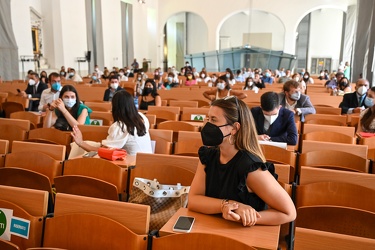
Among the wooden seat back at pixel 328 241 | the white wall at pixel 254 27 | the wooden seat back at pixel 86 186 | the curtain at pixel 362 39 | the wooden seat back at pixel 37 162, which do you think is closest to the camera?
the wooden seat back at pixel 328 241

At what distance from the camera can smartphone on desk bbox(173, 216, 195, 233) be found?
1.95 metres

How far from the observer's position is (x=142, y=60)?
24.6 meters

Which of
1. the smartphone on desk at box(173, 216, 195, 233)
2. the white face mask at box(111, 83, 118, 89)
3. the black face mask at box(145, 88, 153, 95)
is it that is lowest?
the smartphone on desk at box(173, 216, 195, 233)

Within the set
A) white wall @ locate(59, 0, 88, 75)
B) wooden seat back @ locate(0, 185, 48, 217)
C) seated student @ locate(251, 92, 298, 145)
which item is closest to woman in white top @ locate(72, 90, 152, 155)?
seated student @ locate(251, 92, 298, 145)

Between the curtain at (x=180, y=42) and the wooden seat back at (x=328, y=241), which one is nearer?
the wooden seat back at (x=328, y=241)

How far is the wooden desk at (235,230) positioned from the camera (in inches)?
71.8

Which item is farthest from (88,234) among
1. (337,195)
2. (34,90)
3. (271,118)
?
(34,90)

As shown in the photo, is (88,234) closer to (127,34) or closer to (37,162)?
(37,162)

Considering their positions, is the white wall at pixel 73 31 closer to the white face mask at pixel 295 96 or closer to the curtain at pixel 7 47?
the curtain at pixel 7 47

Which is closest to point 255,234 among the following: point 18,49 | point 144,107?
point 144,107

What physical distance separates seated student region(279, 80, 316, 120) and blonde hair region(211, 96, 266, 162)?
10.1ft

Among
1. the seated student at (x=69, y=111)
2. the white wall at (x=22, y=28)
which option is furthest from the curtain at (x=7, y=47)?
the seated student at (x=69, y=111)

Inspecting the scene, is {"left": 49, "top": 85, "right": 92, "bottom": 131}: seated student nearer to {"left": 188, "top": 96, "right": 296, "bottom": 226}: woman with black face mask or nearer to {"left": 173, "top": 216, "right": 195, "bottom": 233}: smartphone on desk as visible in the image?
{"left": 188, "top": 96, "right": 296, "bottom": 226}: woman with black face mask

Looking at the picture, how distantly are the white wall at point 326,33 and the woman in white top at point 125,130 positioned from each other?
2565cm
